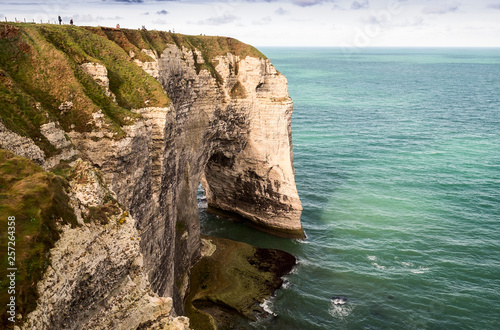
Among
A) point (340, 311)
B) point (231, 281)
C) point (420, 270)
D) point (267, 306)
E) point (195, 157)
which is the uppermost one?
point (195, 157)

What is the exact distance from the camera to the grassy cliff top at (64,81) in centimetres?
2448

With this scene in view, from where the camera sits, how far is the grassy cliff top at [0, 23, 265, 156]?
2448 cm

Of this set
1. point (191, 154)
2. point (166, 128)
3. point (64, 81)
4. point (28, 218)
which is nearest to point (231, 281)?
point (191, 154)

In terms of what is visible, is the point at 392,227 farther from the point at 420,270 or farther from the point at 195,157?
the point at 195,157

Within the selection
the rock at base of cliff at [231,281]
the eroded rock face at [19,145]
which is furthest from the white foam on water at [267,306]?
the eroded rock face at [19,145]

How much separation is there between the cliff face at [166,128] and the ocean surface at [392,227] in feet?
21.6

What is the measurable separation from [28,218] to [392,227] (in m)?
45.5

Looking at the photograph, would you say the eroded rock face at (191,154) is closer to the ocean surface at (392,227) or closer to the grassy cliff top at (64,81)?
the grassy cliff top at (64,81)

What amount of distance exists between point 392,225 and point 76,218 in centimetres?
4405

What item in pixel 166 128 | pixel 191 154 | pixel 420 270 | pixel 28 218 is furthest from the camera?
pixel 420 270

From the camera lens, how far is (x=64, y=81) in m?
27.7

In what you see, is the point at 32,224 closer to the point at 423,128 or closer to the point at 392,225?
the point at 392,225

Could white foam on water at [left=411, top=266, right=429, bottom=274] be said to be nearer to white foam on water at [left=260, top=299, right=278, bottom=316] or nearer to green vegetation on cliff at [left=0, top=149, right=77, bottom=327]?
white foam on water at [left=260, top=299, right=278, bottom=316]

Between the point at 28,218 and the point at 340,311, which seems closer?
the point at 28,218
